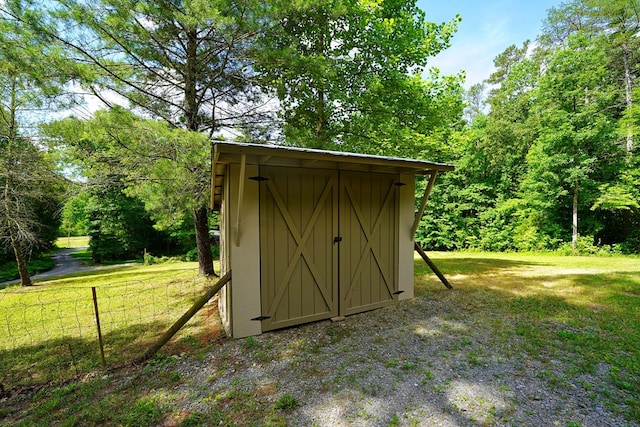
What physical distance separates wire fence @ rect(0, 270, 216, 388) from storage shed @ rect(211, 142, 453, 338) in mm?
1220

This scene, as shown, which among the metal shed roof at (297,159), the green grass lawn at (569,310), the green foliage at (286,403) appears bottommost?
the green foliage at (286,403)

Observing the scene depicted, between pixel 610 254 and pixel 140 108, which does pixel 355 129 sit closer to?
pixel 140 108

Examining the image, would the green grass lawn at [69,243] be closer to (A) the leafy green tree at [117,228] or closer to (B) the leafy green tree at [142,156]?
(A) the leafy green tree at [117,228]

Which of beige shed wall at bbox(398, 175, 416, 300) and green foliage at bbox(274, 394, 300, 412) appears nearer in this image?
green foliage at bbox(274, 394, 300, 412)

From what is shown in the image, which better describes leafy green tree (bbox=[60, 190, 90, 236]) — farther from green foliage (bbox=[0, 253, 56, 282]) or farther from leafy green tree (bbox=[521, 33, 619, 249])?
leafy green tree (bbox=[521, 33, 619, 249])

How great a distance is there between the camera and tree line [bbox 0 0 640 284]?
432 cm

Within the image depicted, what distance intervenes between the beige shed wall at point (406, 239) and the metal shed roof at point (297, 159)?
1.02ft

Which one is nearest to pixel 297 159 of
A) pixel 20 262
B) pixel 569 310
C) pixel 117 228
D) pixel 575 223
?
pixel 569 310

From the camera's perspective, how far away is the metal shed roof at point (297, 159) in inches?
111

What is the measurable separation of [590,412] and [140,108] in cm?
818

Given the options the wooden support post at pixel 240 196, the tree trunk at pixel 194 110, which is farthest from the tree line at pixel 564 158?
the tree trunk at pixel 194 110

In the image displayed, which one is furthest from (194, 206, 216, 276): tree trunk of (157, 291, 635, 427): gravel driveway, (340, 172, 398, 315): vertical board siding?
(340, 172, 398, 315): vertical board siding

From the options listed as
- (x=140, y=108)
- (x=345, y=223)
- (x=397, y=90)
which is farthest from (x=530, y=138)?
(x=140, y=108)

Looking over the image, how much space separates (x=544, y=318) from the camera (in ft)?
12.7
